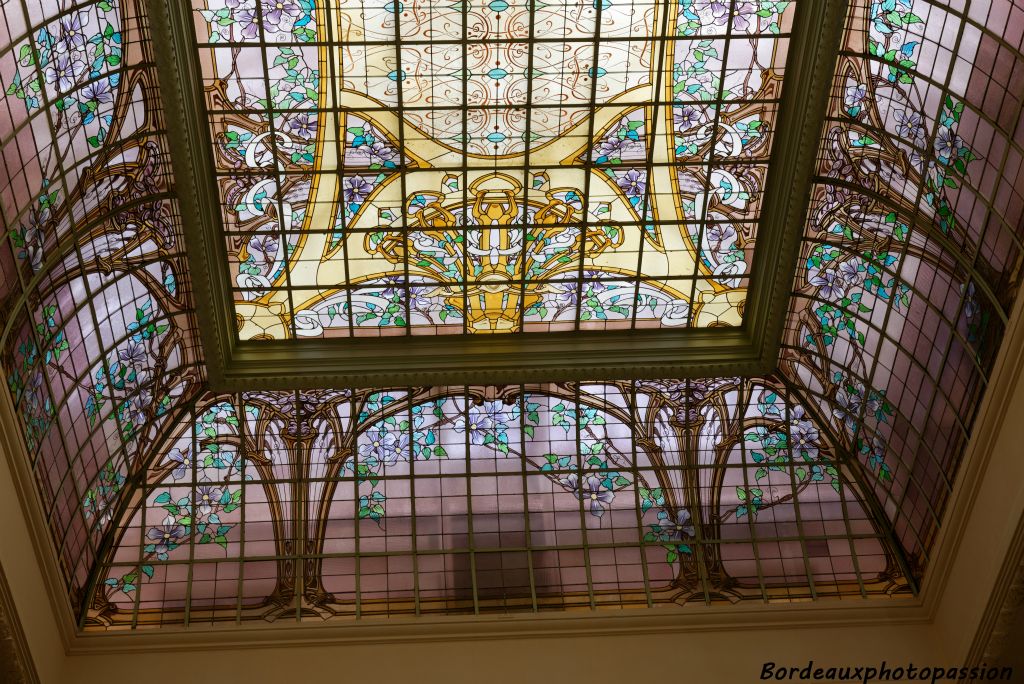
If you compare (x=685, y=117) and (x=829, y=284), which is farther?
(x=829, y=284)

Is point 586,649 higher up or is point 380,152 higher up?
point 380,152

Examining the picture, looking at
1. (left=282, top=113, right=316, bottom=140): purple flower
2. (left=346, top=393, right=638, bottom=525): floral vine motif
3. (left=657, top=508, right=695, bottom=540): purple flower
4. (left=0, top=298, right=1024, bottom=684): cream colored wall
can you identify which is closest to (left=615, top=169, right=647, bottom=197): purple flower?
(left=346, top=393, right=638, bottom=525): floral vine motif

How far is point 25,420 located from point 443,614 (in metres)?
6.28

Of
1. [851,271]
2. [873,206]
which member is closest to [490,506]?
[851,271]

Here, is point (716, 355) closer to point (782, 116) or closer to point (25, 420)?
point (782, 116)

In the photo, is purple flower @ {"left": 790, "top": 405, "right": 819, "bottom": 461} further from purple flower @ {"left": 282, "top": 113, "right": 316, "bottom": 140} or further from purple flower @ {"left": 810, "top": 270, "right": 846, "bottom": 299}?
purple flower @ {"left": 282, "top": 113, "right": 316, "bottom": 140}

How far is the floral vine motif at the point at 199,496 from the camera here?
18.2 metres

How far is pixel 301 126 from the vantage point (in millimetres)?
16031

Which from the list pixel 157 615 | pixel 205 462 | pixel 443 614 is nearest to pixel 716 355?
pixel 443 614

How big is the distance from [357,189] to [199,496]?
5193 millimetres

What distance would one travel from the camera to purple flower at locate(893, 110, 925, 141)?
1515 centimetres

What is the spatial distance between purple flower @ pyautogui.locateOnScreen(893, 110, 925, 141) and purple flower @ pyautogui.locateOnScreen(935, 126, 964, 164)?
0.23m

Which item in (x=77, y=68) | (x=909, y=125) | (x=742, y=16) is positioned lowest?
(x=909, y=125)

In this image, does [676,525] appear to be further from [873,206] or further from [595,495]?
[873,206]
